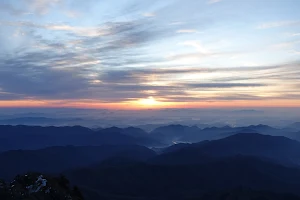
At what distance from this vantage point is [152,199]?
168000 millimetres

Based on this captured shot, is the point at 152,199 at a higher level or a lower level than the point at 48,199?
lower

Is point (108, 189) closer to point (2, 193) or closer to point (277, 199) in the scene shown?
point (277, 199)

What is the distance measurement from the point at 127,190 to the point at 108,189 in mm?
14542

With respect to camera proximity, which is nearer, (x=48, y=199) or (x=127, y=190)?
(x=48, y=199)

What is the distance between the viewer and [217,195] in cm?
15325

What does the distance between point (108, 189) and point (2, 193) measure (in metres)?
150

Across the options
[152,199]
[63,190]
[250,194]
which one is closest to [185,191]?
[152,199]

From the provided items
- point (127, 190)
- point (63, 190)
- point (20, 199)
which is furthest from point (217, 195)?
point (20, 199)

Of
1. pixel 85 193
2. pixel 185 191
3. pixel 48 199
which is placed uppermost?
pixel 48 199

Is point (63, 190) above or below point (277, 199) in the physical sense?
above

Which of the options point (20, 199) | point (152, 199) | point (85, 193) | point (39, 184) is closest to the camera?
point (20, 199)

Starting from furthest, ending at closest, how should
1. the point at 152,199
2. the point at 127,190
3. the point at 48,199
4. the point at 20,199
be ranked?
the point at 127,190, the point at 152,199, the point at 48,199, the point at 20,199

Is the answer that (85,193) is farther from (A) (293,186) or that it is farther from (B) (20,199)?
(A) (293,186)

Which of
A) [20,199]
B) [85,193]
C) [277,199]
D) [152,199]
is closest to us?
[20,199]
